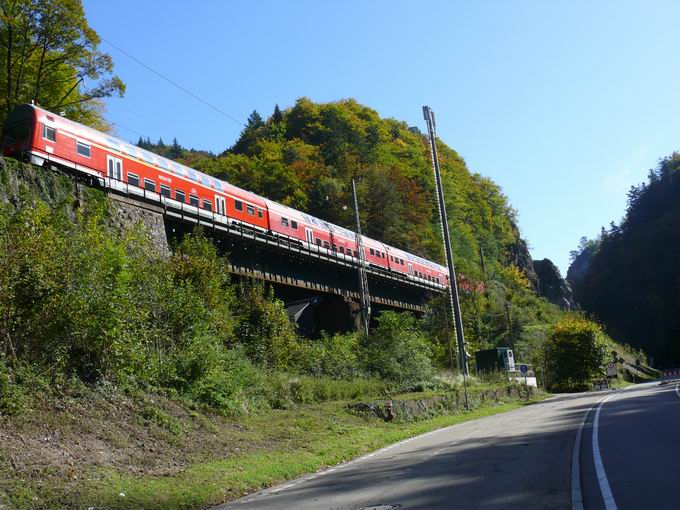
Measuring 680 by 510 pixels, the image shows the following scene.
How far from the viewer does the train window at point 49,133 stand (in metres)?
24.0

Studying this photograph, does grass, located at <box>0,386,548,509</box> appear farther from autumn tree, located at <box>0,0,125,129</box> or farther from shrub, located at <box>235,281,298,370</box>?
autumn tree, located at <box>0,0,125,129</box>

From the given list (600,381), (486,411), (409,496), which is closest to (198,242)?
(486,411)

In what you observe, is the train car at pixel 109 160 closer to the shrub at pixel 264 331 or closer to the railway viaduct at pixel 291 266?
the railway viaduct at pixel 291 266

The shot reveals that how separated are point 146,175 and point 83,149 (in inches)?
141

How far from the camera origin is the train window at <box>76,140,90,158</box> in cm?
2492

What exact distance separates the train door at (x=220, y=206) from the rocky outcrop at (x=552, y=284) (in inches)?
4125

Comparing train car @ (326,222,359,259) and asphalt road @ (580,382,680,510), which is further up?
train car @ (326,222,359,259)

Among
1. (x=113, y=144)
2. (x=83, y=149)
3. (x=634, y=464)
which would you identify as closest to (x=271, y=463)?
(x=634, y=464)

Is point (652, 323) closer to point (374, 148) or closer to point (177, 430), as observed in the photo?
point (374, 148)

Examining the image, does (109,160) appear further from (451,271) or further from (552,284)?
(552,284)

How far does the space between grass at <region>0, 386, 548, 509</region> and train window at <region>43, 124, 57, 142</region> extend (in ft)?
46.5

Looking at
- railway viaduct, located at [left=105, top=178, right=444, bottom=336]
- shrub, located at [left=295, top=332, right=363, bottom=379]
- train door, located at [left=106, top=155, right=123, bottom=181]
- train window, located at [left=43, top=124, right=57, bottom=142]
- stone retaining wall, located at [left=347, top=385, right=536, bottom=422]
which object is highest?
train window, located at [left=43, top=124, right=57, bottom=142]

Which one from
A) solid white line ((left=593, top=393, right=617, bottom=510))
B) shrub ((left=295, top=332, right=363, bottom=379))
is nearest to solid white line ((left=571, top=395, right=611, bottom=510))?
solid white line ((left=593, top=393, right=617, bottom=510))

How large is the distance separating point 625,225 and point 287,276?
379 feet
